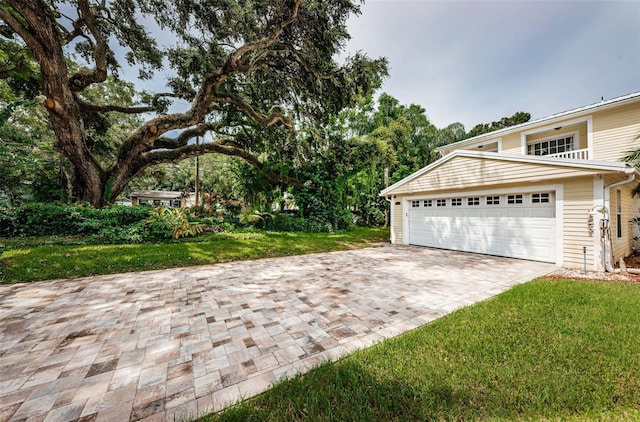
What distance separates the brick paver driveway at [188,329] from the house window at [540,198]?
76.9 inches

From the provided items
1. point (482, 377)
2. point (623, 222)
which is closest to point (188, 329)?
point (482, 377)

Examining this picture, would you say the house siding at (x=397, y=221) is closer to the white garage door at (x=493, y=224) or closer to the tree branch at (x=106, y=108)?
the white garage door at (x=493, y=224)

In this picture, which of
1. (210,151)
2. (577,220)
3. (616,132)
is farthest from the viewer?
(210,151)

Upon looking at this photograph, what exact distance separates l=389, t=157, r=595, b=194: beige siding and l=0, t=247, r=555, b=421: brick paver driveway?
8.01 ft

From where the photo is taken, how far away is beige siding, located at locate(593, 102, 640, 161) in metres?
7.32

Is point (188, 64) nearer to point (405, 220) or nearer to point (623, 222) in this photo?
point (405, 220)

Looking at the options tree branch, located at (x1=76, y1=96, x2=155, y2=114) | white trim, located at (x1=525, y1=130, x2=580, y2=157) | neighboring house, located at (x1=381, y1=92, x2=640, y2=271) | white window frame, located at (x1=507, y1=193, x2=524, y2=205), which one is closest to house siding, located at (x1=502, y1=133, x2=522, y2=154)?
neighboring house, located at (x1=381, y1=92, x2=640, y2=271)

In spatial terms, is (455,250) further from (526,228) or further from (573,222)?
(573,222)

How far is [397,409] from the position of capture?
1571 mm

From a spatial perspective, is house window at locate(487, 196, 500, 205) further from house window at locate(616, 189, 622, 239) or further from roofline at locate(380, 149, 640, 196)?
house window at locate(616, 189, 622, 239)

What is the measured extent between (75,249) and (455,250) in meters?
11.3

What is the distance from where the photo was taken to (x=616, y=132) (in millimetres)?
7629

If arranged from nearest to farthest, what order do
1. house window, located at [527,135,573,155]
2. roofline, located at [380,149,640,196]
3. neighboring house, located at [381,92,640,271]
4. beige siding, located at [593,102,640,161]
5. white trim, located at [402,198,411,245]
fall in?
roofline, located at [380,149,640,196] < neighboring house, located at [381,92,640,271] < beige siding, located at [593,102,640,161] < house window, located at [527,135,573,155] < white trim, located at [402,198,411,245]

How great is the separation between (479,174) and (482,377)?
22.0 ft
